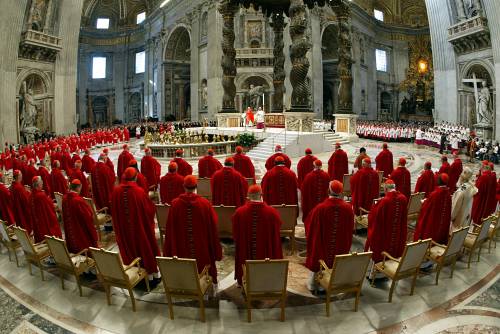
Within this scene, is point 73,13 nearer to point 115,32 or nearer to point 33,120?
point 33,120

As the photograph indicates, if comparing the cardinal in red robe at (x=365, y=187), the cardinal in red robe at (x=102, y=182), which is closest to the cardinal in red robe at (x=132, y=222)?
the cardinal in red robe at (x=102, y=182)

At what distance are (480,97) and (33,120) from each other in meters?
25.0

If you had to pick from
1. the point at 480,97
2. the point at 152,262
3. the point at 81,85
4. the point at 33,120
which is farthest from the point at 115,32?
the point at 152,262

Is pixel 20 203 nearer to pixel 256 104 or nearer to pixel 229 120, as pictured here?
pixel 229 120

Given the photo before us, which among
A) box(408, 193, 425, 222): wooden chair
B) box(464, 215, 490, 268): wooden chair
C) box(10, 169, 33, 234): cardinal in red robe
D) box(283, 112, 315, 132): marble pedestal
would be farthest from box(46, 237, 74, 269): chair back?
box(283, 112, 315, 132): marble pedestal

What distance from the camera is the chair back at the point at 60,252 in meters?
4.50

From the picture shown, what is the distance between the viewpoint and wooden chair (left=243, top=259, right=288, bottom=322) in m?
3.82

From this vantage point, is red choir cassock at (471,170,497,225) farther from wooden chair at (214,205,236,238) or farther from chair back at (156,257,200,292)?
chair back at (156,257,200,292)

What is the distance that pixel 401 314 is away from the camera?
4277 mm

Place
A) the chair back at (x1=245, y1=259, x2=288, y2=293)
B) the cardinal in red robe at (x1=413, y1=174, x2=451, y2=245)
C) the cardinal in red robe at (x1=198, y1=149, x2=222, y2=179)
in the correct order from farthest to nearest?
the cardinal in red robe at (x1=198, y1=149, x2=222, y2=179) < the cardinal in red robe at (x1=413, y1=174, x2=451, y2=245) < the chair back at (x1=245, y1=259, x2=288, y2=293)

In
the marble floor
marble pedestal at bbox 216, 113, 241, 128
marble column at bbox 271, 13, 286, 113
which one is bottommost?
the marble floor

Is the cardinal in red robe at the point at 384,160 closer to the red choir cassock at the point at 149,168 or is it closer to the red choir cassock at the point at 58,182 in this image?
the red choir cassock at the point at 149,168

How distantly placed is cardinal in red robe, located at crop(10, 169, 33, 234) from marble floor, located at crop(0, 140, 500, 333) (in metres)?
1.26

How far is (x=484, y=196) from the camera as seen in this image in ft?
21.7
